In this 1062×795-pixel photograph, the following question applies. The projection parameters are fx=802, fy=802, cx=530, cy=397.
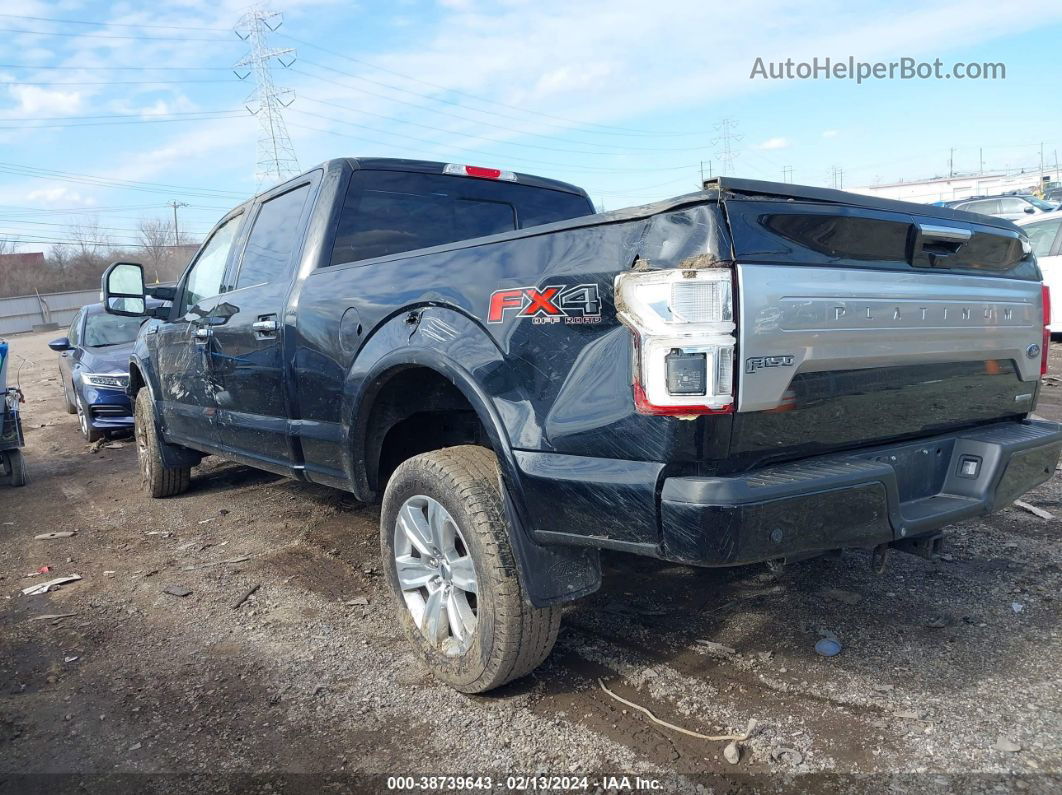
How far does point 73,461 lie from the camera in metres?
8.06

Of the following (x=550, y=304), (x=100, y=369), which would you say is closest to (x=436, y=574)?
(x=550, y=304)

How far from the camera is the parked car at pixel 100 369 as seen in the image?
8.48 metres

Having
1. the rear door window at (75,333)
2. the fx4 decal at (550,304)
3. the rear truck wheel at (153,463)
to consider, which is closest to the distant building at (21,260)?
the rear door window at (75,333)

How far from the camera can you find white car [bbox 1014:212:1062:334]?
9984 millimetres

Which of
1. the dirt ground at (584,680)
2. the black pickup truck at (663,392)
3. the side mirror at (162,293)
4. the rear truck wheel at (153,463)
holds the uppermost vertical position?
the side mirror at (162,293)

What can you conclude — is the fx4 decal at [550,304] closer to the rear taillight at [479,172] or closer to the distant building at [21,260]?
the rear taillight at [479,172]

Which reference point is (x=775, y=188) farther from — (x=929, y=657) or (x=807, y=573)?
(x=807, y=573)

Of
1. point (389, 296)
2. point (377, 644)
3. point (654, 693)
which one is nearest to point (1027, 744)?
point (654, 693)

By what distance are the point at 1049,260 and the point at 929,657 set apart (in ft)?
30.5

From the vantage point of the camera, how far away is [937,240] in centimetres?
259

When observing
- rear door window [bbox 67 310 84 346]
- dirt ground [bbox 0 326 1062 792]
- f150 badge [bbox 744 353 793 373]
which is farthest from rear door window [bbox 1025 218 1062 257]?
rear door window [bbox 67 310 84 346]

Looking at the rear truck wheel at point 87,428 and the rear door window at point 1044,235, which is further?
the rear door window at point 1044,235

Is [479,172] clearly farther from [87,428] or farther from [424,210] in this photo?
[87,428]

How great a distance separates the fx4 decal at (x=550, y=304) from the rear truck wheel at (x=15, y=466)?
6.02 m
